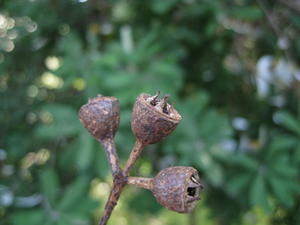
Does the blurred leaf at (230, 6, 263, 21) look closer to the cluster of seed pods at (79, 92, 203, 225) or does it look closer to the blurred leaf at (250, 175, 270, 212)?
the blurred leaf at (250, 175, 270, 212)

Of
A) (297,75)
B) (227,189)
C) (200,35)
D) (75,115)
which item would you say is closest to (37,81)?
(75,115)

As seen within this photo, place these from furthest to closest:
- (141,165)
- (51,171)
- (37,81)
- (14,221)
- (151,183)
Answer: (141,165) → (37,81) → (51,171) → (14,221) → (151,183)

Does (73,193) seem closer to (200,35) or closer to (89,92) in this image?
(89,92)

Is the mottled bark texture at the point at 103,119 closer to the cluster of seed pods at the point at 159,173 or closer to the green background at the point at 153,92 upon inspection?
the cluster of seed pods at the point at 159,173

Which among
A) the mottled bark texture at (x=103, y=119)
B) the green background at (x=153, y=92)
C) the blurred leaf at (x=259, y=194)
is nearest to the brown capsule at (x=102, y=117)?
the mottled bark texture at (x=103, y=119)

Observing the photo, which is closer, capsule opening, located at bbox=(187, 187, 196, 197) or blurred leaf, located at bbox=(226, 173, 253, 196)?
capsule opening, located at bbox=(187, 187, 196, 197)

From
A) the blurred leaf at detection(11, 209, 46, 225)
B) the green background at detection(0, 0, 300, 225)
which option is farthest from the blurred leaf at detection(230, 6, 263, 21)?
the blurred leaf at detection(11, 209, 46, 225)
